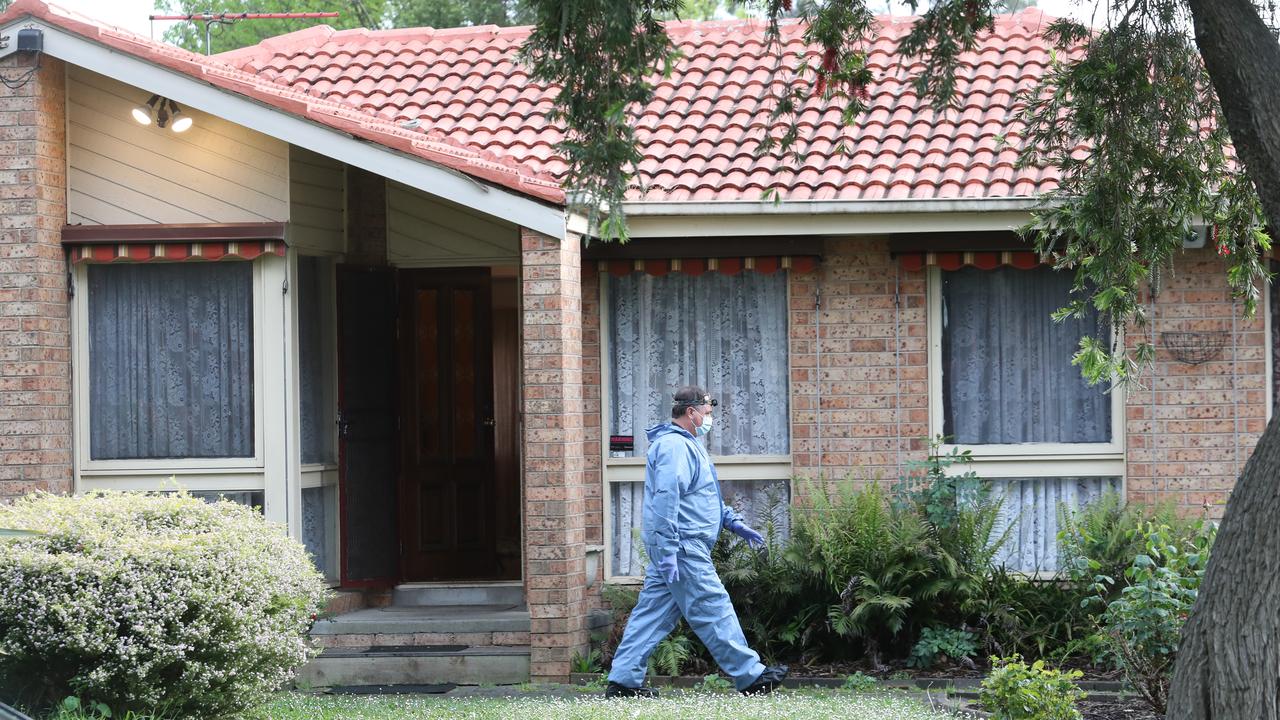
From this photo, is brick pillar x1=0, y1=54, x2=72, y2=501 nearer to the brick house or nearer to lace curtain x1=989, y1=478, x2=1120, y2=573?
the brick house

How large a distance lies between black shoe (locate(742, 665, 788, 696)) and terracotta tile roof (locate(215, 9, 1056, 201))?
324cm

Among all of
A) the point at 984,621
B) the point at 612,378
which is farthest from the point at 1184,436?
the point at 612,378

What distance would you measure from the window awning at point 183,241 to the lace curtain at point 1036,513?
5349 millimetres

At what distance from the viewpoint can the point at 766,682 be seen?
8.64 meters

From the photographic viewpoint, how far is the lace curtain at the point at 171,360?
1016cm

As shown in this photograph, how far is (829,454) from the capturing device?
10.5 m

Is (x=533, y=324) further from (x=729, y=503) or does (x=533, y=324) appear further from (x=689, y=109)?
(x=689, y=109)

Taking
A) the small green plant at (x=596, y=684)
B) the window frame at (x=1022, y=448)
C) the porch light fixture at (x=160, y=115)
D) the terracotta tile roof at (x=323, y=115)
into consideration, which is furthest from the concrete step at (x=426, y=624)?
the porch light fixture at (x=160, y=115)

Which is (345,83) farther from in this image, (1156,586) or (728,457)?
→ (1156,586)

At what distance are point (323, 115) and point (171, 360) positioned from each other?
2.08m

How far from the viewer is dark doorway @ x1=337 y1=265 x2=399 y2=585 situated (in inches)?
423

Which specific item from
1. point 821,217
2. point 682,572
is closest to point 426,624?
point 682,572

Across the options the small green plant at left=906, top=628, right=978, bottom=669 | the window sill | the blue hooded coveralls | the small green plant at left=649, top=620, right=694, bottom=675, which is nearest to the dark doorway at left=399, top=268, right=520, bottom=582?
the window sill

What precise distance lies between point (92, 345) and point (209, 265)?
0.98 metres
